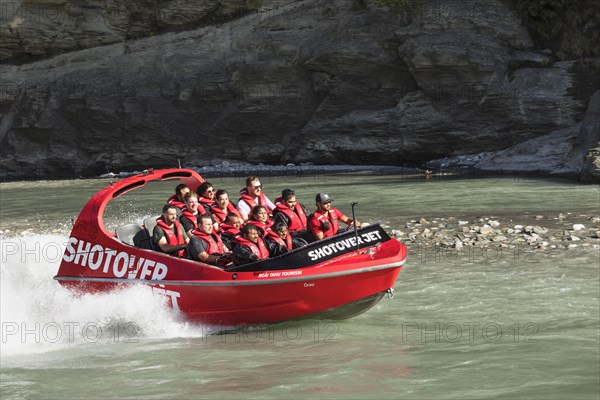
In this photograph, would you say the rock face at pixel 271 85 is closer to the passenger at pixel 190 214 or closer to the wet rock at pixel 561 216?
the wet rock at pixel 561 216

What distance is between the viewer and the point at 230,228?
1130 cm

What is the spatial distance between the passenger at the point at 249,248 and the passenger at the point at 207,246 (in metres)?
0.22

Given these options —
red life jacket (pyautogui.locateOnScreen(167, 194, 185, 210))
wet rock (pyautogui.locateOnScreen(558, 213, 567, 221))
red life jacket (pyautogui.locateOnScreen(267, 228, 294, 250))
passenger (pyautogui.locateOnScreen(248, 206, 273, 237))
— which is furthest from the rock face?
passenger (pyautogui.locateOnScreen(248, 206, 273, 237))

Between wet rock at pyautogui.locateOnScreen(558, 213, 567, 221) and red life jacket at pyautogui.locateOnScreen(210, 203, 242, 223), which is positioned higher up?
red life jacket at pyautogui.locateOnScreen(210, 203, 242, 223)

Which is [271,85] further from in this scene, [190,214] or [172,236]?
[172,236]

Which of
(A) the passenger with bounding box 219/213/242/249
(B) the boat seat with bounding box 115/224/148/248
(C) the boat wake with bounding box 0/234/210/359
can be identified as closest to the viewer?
(C) the boat wake with bounding box 0/234/210/359

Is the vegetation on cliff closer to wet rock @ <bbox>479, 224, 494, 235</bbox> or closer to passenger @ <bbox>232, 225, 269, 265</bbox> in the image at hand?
wet rock @ <bbox>479, 224, 494, 235</bbox>

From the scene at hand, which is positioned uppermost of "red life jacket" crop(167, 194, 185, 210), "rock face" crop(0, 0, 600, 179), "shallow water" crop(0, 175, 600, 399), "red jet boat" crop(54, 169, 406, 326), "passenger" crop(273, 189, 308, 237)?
"rock face" crop(0, 0, 600, 179)

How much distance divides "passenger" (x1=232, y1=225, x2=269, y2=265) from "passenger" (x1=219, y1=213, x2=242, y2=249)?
0.84 m

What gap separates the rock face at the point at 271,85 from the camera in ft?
119

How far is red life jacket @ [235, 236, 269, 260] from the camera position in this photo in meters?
10.1

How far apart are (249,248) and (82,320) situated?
242cm

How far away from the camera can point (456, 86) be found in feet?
120

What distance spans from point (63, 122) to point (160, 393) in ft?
118
